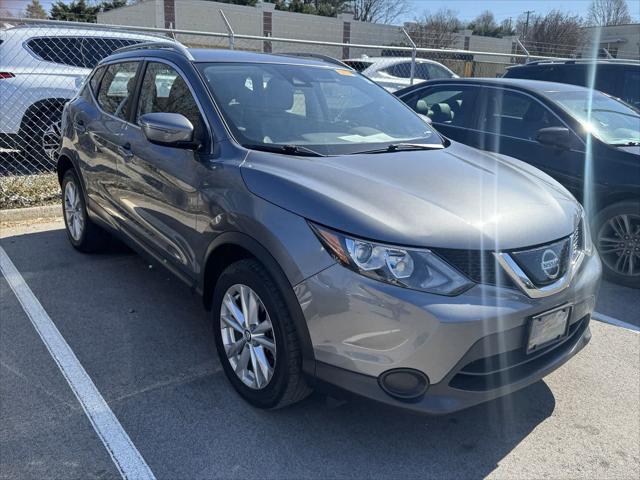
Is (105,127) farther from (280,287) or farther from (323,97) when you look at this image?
(280,287)

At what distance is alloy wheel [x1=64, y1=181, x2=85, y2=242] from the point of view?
5.01 meters

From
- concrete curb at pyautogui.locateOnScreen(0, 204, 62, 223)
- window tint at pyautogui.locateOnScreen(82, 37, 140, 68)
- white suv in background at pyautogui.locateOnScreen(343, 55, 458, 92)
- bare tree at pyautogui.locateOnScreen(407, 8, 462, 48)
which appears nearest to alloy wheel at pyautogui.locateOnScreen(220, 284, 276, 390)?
concrete curb at pyautogui.locateOnScreen(0, 204, 62, 223)

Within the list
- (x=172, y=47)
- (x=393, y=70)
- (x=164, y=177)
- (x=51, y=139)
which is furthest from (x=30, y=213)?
(x=393, y=70)

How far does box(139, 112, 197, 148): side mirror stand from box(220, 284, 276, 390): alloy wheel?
859mm

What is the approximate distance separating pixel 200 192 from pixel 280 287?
2.90 ft

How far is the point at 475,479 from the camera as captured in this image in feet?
8.13

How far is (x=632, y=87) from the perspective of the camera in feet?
24.6

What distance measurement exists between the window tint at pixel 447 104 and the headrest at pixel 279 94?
114 inches

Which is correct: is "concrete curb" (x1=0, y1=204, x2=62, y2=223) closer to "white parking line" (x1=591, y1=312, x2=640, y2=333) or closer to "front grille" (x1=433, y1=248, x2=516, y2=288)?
"front grille" (x1=433, y1=248, x2=516, y2=288)

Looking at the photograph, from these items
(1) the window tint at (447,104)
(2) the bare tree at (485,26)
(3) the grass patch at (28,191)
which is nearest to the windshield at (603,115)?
(1) the window tint at (447,104)

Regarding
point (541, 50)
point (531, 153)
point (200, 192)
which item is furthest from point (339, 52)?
point (200, 192)

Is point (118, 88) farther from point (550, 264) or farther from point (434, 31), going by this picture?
point (434, 31)

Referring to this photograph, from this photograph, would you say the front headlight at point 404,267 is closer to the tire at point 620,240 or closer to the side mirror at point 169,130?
the side mirror at point 169,130

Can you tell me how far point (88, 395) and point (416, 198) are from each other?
2001 mm
